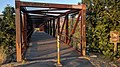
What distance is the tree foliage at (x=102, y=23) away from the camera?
1153cm

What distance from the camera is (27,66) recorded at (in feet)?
29.6

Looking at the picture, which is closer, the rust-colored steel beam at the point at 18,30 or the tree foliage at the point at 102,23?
the rust-colored steel beam at the point at 18,30

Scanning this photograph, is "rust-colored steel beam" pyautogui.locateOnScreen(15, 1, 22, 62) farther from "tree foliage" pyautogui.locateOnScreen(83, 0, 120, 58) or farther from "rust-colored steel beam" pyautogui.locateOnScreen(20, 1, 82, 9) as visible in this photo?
"tree foliage" pyautogui.locateOnScreen(83, 0, 120, 58)

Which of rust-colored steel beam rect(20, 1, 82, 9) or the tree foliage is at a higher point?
rust-colored steel beam rect(20, 1, 82, 9)

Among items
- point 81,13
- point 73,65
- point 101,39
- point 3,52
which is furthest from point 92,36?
point 3,52

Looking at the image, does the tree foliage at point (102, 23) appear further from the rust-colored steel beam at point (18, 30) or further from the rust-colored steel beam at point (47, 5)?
the rust-colored steel beam at point (18, 30)

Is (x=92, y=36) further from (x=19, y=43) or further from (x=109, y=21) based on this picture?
(x=19, y=43)

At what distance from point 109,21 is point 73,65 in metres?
4.15

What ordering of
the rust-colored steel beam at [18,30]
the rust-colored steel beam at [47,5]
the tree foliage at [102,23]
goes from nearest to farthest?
the rust-colored steel beam at [18,30] < the rust-colored steel beam at [47,5] < the tree foliage at [102,23]

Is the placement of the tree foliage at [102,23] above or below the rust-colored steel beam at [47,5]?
below

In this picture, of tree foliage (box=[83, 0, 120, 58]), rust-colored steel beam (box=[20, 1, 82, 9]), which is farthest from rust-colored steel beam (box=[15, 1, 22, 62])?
tree foliage (box=[83, 0, 120, 58])

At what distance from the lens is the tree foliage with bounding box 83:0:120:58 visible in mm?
11531

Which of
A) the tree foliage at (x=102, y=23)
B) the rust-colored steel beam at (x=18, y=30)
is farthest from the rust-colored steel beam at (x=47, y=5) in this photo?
the tree foliage at (x=102, y=23)

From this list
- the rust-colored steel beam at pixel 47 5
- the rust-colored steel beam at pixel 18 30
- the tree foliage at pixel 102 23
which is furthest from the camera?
the tree foliage at pixel 102 23
